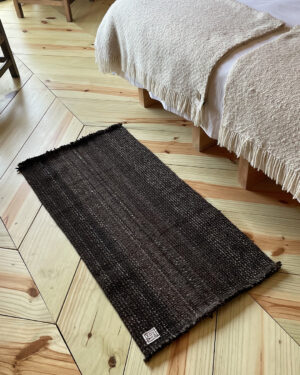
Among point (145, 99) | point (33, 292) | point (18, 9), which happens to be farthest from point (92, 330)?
point (18, 9)

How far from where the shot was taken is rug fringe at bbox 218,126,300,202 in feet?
3.41

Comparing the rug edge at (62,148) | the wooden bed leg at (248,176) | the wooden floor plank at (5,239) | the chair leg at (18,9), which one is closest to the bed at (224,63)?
the wooden bed leg at (248,176)

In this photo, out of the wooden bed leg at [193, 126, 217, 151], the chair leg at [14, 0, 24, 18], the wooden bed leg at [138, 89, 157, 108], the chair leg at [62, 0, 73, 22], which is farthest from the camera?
the chair leg at [14, 0, 24, 18]

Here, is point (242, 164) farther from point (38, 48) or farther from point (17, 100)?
point (38, 48)

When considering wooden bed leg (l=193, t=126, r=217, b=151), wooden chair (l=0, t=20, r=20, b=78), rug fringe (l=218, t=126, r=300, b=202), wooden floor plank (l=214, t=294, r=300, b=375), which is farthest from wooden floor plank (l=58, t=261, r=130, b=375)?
wooden chair (l=0, t=20, r=20, b=78)

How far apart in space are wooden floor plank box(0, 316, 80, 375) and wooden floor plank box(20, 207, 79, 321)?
0.19ft

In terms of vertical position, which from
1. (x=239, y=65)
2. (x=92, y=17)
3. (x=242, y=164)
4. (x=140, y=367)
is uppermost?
→ (x=239, y=65)

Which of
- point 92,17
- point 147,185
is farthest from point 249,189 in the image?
point 92,17

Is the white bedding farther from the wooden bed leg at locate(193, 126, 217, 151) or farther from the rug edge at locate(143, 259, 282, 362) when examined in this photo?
the rug edge at locate(143, 259, 282, 362)

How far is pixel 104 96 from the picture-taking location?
1.88m

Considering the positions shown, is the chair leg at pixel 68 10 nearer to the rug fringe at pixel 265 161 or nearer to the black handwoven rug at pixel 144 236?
the black handwoven rug at pixel 144 236

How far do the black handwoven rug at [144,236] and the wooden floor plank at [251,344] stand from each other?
5cm

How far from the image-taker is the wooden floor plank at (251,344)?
936 mm

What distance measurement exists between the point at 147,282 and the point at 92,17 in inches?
82.0
